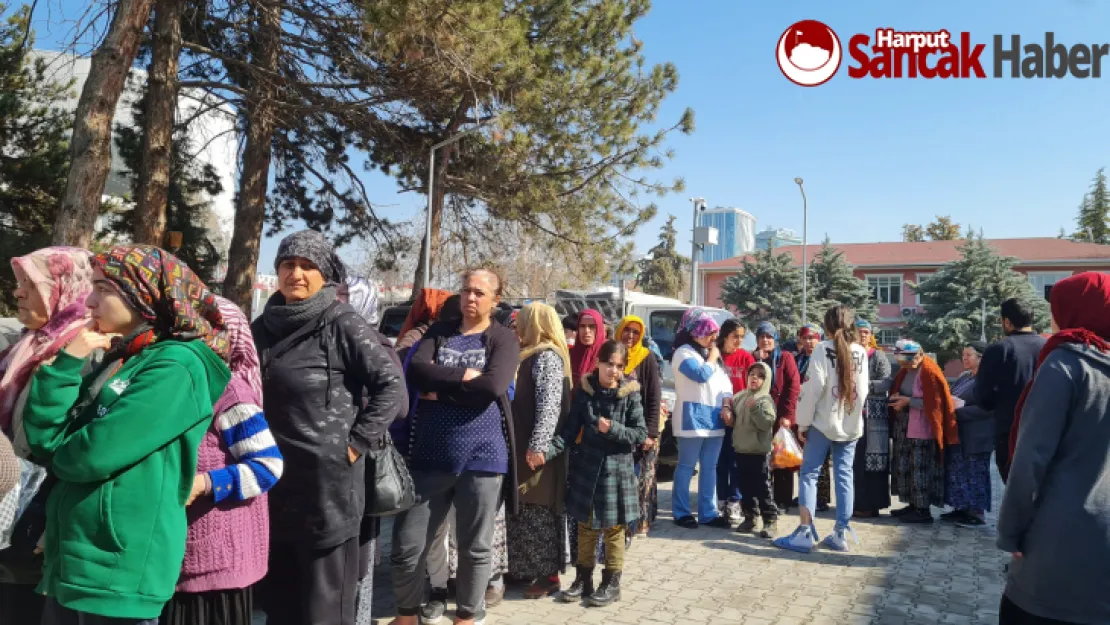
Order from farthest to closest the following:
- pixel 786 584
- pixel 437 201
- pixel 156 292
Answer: pixel 437 201, pixel 786 584, pixel 156 292

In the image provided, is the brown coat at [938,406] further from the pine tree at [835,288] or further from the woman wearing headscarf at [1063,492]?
the pine tree at [835,288]

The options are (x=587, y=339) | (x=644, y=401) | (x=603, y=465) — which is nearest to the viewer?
(x=603, y=465)

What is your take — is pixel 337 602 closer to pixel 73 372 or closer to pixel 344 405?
pixel 344 405

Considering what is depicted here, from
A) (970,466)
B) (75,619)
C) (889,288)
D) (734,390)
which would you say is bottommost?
(970,466)

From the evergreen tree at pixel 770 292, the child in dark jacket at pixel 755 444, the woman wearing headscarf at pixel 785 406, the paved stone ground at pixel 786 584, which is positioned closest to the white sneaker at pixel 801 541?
the paved stone ground at pixel 786 584

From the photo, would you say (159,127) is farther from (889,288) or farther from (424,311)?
(889,288)

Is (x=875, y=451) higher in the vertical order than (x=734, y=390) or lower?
lower

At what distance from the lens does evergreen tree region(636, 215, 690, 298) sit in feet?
226

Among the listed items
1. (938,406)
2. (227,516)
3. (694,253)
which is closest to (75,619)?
(227,516)

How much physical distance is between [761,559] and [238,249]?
362 inches

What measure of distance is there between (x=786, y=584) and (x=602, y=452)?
1693 millimetres

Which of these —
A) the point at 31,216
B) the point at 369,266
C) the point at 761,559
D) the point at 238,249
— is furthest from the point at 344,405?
the point at 369,266

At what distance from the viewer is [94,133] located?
306 inches

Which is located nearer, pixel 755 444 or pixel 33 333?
pixel 33 333
